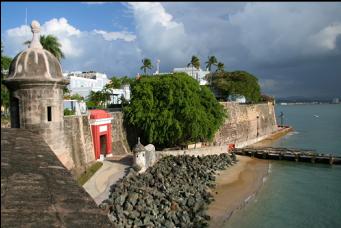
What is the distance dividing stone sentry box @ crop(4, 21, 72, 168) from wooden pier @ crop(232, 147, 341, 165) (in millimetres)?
37018

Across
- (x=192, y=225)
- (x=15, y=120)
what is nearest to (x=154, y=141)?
(x=192, y=225)

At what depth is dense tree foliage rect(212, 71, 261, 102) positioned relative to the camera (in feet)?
199

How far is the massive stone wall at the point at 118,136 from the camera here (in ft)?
111

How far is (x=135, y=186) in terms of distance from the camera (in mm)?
23688

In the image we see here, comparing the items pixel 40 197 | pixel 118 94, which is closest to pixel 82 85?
pixel 118 94

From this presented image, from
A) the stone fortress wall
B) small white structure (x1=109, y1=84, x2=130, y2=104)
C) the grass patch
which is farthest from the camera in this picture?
small white structure (x1=109, y1=84, x2=130, y2=104)

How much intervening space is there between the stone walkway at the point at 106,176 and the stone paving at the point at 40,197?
1592cm

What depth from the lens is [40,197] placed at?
421 centimetres

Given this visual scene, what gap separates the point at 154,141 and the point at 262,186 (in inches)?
432

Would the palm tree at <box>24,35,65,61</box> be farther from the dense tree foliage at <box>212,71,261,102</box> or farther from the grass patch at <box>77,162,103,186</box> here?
the dense tree foliage at <box>212,71,261,102</box>

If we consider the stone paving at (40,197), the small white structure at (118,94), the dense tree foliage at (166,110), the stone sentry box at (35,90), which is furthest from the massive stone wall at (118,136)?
the stone paving at (40,197)

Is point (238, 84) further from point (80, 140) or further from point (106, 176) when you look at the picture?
point (106, 176)

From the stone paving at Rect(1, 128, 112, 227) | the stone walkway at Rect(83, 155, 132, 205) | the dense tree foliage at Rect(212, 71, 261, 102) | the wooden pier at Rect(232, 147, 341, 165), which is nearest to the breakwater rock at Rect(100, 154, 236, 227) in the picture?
the stone walkway at Rect(83, 155, 132, 205)

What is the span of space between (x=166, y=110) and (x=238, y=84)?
29573 mm
